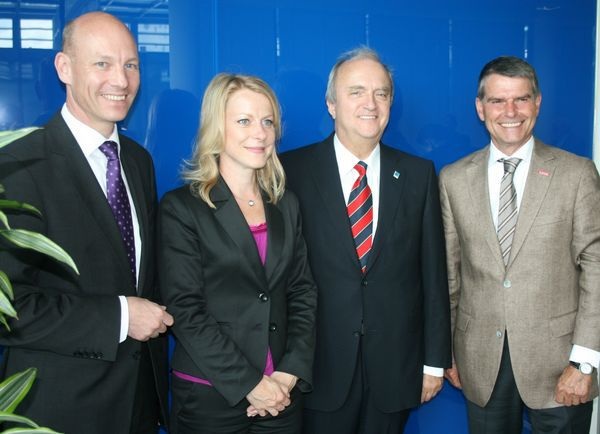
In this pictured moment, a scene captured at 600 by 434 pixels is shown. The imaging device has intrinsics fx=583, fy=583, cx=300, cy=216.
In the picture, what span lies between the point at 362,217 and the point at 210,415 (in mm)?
1020

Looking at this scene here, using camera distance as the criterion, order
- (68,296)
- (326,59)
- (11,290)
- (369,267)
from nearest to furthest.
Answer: (11,290)
(68,296)
(369,267)
(326,59)

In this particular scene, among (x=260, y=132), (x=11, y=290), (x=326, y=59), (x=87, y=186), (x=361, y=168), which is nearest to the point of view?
(x=11, y=290)

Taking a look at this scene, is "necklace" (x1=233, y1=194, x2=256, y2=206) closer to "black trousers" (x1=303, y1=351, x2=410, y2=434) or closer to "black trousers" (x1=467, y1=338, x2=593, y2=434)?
"black trousers" (x1=303, y1=351, x2=410, y2=434)

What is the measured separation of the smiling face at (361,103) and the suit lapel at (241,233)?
2.25 ft

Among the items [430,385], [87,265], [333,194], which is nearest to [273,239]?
[333,194]

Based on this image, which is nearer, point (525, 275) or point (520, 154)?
point (525, 275)

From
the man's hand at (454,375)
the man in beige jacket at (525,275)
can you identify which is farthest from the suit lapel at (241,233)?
the man's hand at (454,375)

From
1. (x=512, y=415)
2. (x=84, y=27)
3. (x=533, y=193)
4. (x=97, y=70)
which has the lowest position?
(x=512, y=415)

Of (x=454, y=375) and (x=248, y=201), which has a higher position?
(x=248, y=201)

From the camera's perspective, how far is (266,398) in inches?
82.2

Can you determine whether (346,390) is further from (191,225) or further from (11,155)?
(11,155)

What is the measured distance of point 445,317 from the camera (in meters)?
2.60

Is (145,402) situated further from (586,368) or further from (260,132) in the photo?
(586,368)

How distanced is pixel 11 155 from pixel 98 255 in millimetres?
434
